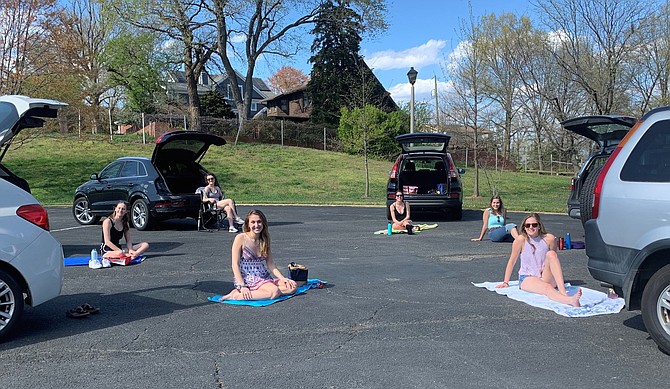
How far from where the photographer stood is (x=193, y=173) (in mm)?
13344

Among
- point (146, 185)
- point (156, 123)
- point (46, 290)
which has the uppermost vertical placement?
point (156, 123)

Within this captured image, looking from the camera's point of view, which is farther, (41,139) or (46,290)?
(41,139)

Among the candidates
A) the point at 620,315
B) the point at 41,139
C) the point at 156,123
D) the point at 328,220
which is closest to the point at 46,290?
the point at 620,315

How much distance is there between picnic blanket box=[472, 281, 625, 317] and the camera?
5715mm

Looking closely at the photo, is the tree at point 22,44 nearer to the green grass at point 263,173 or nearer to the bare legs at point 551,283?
the green grass at point 263,173

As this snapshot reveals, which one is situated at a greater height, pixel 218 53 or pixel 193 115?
pixel 218 53

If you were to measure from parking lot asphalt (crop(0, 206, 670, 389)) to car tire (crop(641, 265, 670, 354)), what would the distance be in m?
0.16

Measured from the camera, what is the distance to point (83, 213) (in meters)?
13.9

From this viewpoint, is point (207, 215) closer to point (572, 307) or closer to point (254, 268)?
point (254, 268)

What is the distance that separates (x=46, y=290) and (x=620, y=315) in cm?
535

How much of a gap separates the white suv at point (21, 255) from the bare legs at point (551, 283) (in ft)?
15.8

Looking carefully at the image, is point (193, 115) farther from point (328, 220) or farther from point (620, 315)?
point (620, 315)

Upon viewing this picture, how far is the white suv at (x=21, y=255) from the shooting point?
192 inches

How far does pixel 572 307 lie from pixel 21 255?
5.15 meters
